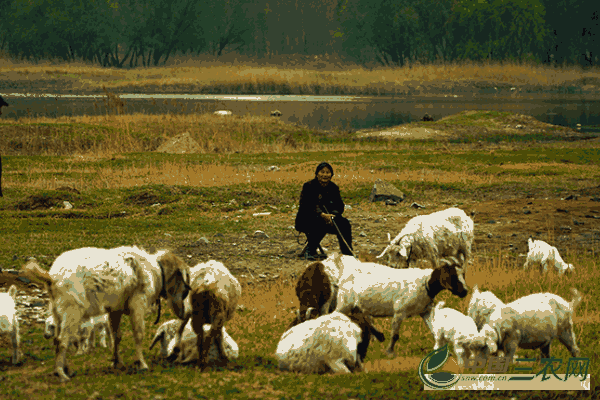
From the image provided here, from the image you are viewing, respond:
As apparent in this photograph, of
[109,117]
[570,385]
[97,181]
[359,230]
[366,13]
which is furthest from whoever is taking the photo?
[366,13]

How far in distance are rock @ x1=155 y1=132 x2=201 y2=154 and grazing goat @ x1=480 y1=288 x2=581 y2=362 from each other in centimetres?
2216

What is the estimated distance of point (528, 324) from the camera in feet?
22.8

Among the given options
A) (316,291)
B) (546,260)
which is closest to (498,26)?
(546,260)

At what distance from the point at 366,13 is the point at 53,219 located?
9111cm

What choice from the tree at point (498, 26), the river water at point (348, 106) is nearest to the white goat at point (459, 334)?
the river water at point (348, 106)

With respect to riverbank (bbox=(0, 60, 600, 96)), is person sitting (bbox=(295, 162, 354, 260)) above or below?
below

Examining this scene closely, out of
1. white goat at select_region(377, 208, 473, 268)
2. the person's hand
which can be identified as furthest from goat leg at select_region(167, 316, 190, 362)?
the person's hand

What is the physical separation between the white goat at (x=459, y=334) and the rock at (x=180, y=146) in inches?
861

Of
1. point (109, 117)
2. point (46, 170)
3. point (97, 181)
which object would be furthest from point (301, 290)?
point (109, 117)

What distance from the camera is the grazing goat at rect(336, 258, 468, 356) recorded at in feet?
24.8

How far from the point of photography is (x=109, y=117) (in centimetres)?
3378

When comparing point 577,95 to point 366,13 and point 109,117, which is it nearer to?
point 366,13

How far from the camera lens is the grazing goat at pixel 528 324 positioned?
6.95 meters

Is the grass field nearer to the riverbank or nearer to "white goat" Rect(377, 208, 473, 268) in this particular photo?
"white goat" Rect(377, 208, 473, 268)
